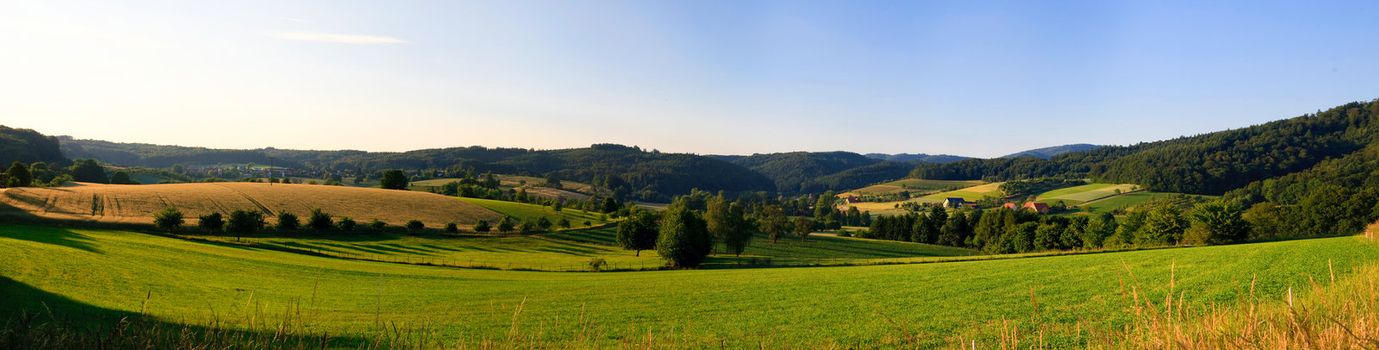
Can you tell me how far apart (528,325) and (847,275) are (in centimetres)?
2405

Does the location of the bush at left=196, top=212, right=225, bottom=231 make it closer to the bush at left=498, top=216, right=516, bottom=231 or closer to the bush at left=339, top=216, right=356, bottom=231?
the bush at left=339, top=216, right=356, bottom=231

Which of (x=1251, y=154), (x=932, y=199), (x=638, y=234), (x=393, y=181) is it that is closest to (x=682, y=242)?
(x=638, y=234)

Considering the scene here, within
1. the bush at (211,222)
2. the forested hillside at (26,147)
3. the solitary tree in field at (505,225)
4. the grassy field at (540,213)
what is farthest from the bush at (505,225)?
the forested hillside at (26,147)

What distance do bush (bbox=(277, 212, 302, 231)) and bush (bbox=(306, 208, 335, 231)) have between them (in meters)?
1.48

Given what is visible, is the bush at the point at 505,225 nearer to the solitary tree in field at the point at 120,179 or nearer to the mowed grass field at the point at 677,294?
the mowed grass field at the point at 677,294

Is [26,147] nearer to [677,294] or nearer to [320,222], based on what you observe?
[320,222]

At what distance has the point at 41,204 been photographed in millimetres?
61250

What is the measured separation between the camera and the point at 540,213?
94.0 m

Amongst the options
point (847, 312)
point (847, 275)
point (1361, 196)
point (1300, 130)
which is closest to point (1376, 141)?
point (1300, 130)

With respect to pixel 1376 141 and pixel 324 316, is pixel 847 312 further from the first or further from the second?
pixel 1376 141

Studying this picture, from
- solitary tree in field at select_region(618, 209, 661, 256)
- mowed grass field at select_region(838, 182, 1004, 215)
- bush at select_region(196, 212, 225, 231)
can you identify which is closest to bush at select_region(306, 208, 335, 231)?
bush at select_region(196, 212, 225, 231)

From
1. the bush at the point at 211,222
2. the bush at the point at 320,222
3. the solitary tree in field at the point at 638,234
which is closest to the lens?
the bush at the point at 211,222

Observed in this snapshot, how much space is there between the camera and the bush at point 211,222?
204 feet

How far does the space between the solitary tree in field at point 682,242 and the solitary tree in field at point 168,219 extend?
48.1m
